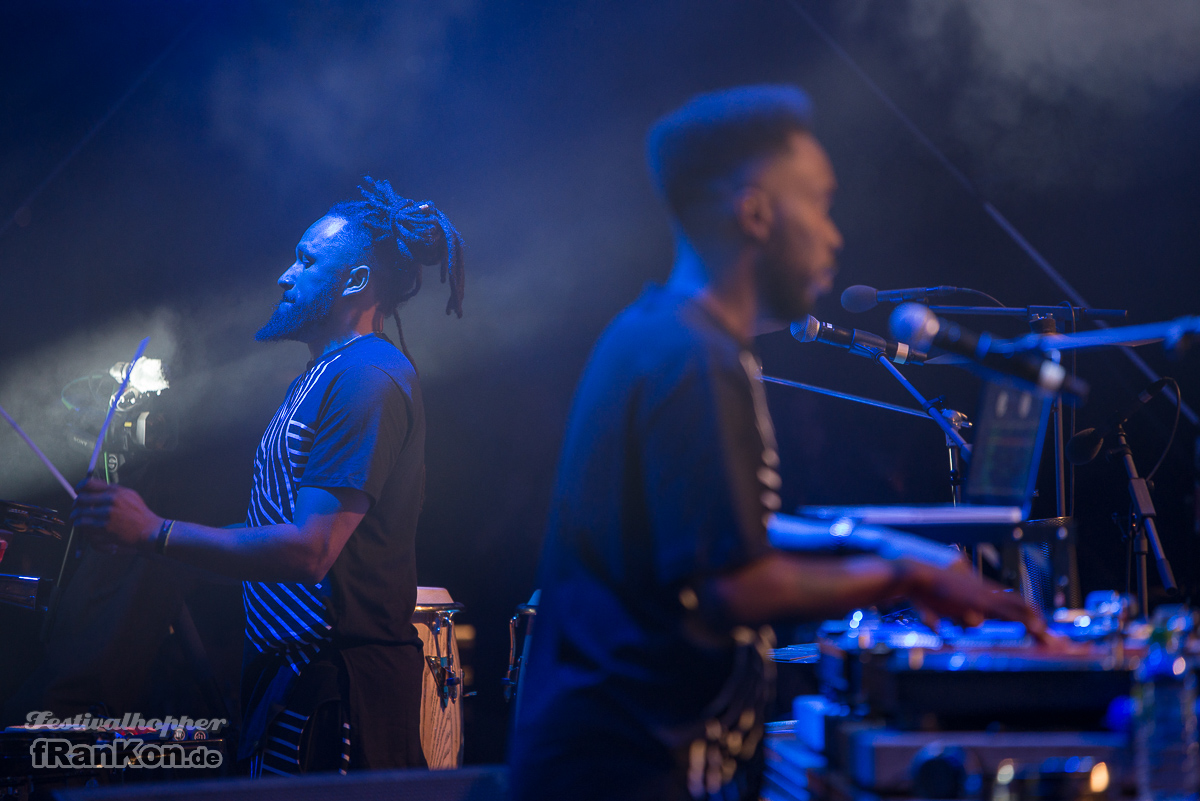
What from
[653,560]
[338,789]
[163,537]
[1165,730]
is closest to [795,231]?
[653,560]

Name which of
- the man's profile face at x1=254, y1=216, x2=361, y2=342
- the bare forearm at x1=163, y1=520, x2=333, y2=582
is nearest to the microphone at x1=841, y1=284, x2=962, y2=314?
the man's profile face at x1=254, y1=216, x2=361, y2=342

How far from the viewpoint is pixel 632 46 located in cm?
506

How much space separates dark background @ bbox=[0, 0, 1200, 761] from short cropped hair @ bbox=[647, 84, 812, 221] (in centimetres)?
388

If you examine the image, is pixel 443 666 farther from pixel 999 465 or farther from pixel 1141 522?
pixel 1141 522

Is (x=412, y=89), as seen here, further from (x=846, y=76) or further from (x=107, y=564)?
(x=107, y=564)

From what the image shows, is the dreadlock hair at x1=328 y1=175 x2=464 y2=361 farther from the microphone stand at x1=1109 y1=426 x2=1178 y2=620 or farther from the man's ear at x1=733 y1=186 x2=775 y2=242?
the microphone stand at x1=1109 y1=426 x2=1178 y2=620

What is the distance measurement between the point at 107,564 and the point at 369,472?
2508 mm

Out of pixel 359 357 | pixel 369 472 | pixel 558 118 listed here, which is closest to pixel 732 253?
pixel 369 472

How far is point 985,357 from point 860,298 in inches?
93.4

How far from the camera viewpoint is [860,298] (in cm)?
381

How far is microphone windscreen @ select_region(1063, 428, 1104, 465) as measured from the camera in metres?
3.70

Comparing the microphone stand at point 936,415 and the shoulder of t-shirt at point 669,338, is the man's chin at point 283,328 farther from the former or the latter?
the microphone stand at point 936,415

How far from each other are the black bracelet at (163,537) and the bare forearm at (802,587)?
75.4 inches

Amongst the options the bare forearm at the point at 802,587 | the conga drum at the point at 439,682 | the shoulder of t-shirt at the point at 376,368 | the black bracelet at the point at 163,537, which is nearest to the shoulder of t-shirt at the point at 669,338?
the bare forearm at the point at 802,587
